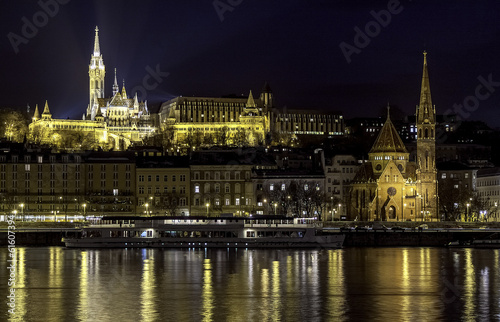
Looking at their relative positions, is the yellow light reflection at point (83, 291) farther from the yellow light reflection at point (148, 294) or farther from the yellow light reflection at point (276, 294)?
the yellow light reflection at point (276, 294)

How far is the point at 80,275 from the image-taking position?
200 feet

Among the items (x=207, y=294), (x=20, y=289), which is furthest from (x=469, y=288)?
(x=20, y=289)

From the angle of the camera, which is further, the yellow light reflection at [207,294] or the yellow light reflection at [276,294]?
the yellow light reflection at [276,294]

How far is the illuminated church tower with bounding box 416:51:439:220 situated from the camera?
121 m

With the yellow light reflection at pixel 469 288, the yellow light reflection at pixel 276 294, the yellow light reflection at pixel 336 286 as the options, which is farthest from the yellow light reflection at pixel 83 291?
the yellow light reflection at pixel 469 288

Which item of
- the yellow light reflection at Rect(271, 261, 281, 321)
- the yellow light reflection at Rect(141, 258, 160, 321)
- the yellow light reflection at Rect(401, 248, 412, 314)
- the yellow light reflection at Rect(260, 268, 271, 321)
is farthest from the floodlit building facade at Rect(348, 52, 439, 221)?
the yellow light reflection at Rect(260, 268, 271, 321)

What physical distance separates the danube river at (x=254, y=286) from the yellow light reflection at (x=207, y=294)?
0.16ft

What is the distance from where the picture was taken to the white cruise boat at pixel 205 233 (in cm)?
8750

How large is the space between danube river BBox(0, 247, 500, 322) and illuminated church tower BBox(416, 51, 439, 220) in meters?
41.5

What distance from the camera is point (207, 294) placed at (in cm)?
5091

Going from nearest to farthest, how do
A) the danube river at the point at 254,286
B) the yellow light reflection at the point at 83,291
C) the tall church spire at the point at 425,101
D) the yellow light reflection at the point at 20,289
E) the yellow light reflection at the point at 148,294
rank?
the yellow light reflection at the point at 148,294 → the yellow light reflection at the point at 83,291 → the yellow light reflection at the point at 20,289 → the danube river at the point at 254,286 → the tall church spire at the point at 425,101

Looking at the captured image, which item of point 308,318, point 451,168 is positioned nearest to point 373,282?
point 308,318

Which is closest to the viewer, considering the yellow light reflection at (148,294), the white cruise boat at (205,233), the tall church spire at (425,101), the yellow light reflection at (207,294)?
the yellow light reflection at (148,294)

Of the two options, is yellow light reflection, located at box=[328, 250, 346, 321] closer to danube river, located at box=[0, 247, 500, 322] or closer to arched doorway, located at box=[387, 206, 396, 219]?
danube river, located at box=[0, 247, 500, 322]
